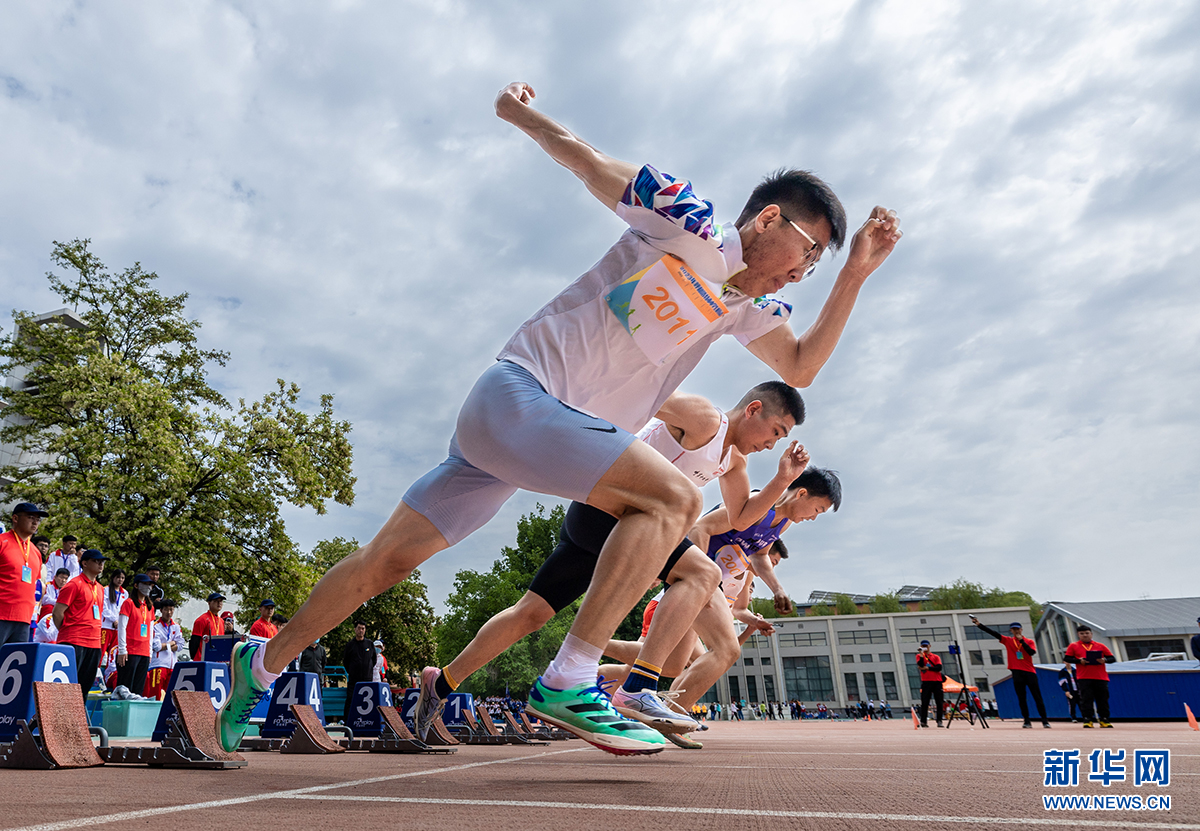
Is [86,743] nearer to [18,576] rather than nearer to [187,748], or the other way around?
[187,748]

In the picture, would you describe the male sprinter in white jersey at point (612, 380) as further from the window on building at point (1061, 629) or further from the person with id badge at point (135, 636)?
the window on building at point (1061, 629)

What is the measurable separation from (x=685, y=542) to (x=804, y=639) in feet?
263

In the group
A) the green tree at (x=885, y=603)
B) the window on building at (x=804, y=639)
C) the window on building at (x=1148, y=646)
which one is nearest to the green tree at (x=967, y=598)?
the green tree at (x=885, y=603)

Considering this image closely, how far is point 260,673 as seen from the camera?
8.89 feet

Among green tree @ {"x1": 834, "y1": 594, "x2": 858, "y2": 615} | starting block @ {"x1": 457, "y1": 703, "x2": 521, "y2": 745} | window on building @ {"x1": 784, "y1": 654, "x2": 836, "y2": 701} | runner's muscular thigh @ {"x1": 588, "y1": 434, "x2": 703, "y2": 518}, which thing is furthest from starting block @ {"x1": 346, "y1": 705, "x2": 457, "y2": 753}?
green tree @ {"x1": 834, "y1": 594, "x2": 858, "y2": 615}

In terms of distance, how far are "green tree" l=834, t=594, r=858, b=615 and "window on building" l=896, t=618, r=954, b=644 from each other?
57.5ft

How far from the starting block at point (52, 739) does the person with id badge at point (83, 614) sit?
593 centimetres

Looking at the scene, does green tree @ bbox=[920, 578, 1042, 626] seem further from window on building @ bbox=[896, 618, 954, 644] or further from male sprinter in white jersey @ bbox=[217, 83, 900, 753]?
male sprinter in white jersey @ bbox=[217, 83, 900, 753]

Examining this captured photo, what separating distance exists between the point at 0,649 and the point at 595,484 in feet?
11.6

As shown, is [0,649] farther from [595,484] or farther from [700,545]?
[700,545]

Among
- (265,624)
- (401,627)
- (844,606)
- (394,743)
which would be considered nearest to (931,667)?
(265,624)

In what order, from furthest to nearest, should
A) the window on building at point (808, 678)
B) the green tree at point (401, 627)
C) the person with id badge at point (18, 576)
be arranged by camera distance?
the window on building at point (808, 678), the green tree at point (401, 627), the person with id badge at point (18, 576)

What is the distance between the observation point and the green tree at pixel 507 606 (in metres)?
40.0

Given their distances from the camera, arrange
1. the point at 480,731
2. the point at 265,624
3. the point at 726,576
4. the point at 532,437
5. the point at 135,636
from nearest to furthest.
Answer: the point at 532,437 → the point at 480,731 → the point at 726,576 → the point at 135,636 → the point at 265,624
